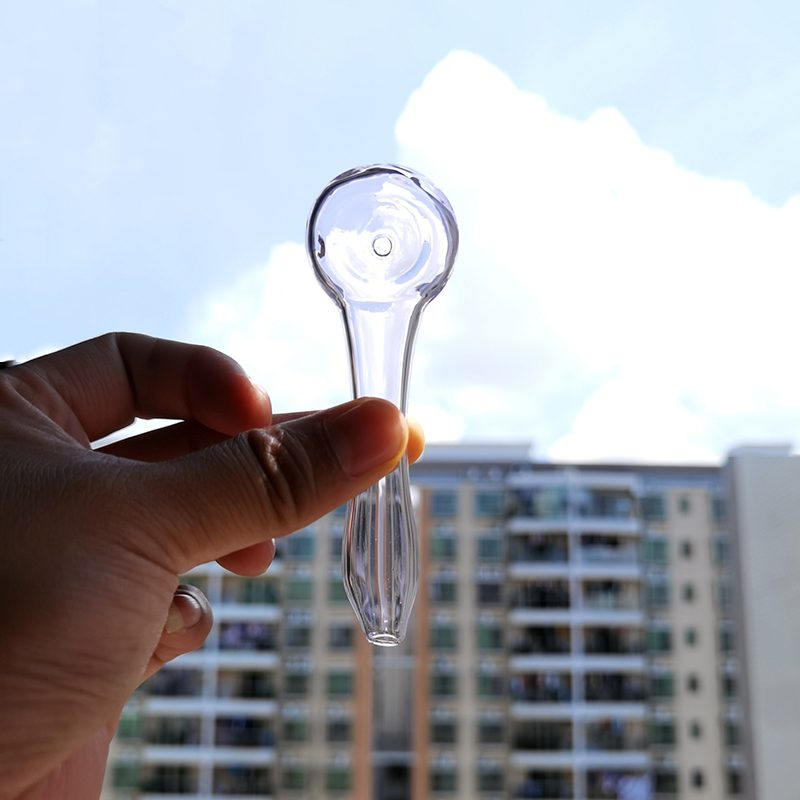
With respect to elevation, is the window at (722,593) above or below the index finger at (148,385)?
above

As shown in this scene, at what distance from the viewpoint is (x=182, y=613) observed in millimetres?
364

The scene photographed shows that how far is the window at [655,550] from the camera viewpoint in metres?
8.75

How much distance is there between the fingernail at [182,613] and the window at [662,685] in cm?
872

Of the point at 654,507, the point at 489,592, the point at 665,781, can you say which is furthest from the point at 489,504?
the point at 665,781

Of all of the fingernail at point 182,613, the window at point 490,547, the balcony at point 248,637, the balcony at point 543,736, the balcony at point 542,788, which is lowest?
the balcony at point 542,788

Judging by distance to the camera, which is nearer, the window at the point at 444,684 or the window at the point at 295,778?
the window at the point at 295,778

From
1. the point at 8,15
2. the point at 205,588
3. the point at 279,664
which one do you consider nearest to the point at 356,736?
the point at 279,664

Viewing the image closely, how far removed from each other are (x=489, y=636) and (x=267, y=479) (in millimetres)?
8573

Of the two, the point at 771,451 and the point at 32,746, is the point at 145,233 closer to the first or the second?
the point at 32,746

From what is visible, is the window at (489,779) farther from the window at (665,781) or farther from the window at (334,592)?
the window at (334,592)

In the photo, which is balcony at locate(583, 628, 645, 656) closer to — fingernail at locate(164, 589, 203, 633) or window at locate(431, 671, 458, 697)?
window at locate(431, 671, 458, 697)

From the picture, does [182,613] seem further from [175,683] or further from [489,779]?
[489,779]

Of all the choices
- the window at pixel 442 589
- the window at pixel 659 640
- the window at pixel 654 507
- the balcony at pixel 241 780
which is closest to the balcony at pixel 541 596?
the window at pixel 442 589

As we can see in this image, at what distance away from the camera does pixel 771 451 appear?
5633mm
